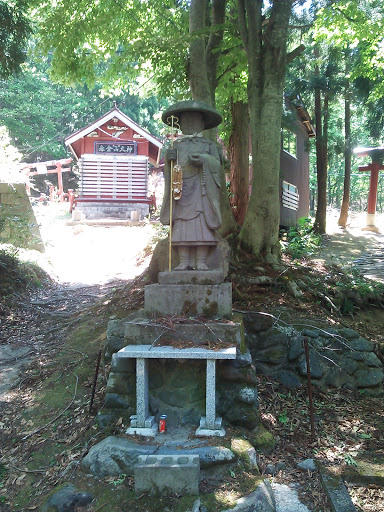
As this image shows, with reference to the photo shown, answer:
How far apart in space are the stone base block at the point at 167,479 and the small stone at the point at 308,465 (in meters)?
1.08

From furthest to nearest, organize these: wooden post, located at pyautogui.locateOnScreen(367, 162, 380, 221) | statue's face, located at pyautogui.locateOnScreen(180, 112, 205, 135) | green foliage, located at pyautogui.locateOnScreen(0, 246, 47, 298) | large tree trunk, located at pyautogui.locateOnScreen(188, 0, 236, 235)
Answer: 1. wooden post, located at pyautogui.locateOnScreen(367, 162, 380, 221)
2. green foliage, located at pyautogui.locateOnScreen(0, 246, 47, 298)
3. large tree trunk, located at pyautogui.locateOnScreen(188, 0, 236, 235)
4. statue's face, located at pyautogui.locateOnScreen(180, 112, 205, 135)

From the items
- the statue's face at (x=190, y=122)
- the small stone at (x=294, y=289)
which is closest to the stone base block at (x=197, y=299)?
the statue's face at (x=190, y=122)

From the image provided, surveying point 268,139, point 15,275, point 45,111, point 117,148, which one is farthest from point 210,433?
point 45,111

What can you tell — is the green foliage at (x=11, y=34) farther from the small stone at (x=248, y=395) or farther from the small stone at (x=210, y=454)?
the small stone at (x=210, y=454)

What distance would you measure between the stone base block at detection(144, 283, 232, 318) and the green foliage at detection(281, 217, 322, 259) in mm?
4949

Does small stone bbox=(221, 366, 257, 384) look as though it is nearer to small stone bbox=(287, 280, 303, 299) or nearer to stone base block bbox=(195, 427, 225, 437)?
stone base block bbox=(195, 427, 225, 437)

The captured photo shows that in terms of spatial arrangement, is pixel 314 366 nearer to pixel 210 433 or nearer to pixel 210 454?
pixel 210 433

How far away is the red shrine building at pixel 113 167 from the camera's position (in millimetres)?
21859

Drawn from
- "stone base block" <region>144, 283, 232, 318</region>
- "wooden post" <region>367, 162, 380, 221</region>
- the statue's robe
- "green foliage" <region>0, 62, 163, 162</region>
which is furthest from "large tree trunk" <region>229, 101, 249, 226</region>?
"green foliage" <region>0, 62, 163, 162</region>

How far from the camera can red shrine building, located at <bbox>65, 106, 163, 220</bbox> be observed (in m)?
21.9

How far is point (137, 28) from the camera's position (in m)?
10.3

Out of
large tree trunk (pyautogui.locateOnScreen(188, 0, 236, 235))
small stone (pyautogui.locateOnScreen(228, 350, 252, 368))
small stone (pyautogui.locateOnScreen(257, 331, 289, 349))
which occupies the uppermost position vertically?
large tree trunk (pyautogui.locateOnScreen(188, 0, 236, 235))

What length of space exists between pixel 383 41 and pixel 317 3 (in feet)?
6.32

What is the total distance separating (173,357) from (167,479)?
989 mm
